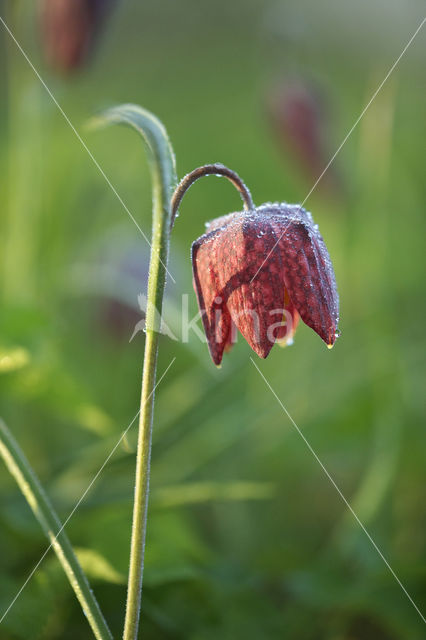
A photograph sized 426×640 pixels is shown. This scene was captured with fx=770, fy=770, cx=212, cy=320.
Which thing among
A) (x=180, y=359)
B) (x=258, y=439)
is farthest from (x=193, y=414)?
(x=180, y=359)

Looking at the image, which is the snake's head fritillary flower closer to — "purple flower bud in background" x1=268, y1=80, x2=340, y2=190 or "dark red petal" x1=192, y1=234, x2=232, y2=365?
"dark red petal" x1=192, y1=234, x2=232, y2=365

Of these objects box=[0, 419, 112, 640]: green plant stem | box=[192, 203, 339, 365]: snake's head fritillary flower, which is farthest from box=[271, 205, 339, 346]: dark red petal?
box=[0, 419, 112, 640]: green plant stem

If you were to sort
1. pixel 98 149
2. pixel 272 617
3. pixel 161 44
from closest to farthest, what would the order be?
pixel 272 617 < pixel 98 149 < pixel 161 44

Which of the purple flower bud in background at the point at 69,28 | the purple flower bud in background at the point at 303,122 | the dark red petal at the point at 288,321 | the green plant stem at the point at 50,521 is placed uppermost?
the purple flower bud in background at the point at 69,28

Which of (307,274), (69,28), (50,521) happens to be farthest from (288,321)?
(69,28)

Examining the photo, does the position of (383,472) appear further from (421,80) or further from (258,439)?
(421,80)

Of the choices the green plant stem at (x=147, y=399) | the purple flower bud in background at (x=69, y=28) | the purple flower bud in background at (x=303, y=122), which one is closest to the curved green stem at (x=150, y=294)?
the green plant stem at (x=147, y=399)

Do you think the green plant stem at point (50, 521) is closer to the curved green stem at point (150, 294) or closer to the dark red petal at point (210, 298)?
the curved green stem at point (150, 294)
